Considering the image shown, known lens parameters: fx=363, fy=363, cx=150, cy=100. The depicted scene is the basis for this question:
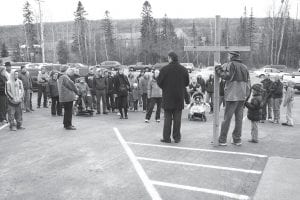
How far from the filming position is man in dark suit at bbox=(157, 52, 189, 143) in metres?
8.63

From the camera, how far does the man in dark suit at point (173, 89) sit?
8633 mm

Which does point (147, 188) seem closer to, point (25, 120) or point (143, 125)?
point (143, 125)

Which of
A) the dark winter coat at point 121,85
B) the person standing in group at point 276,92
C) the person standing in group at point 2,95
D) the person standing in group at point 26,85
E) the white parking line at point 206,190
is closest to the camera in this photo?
the white parking line at point 206,190

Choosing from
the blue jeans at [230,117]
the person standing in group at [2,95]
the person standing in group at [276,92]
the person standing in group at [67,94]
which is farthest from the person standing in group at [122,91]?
the blue jeans at [230,117]

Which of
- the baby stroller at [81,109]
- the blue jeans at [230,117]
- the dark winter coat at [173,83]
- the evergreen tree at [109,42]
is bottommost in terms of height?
the baby stroller at [81,109]

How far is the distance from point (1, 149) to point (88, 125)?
141 inches

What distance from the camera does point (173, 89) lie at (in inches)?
341

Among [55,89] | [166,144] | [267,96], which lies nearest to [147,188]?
[166,144]

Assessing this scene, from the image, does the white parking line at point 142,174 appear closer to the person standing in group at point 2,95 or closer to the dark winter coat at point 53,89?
the person standing in group at point 2,95

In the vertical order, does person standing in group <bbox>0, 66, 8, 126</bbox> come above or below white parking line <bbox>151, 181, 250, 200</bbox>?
above

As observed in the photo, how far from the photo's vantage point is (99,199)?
512 cm

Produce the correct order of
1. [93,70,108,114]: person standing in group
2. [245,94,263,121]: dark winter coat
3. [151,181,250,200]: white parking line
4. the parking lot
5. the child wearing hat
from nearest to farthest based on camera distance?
[151,181,250,200]: white parking line, the parking lot, the child wearing hat, [245,94,263,121]: dark winter coat, [93,70,108,114]: person standing in group

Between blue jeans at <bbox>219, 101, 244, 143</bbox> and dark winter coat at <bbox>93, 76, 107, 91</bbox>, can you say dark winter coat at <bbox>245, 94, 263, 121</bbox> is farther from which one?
dark winter coat at <bbox>93, 76, 107, 91</bbox>

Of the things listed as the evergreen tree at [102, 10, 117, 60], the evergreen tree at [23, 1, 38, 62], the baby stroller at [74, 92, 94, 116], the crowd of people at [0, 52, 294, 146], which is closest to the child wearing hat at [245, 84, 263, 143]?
the crowd of people at [0, 52, 294, 146]
